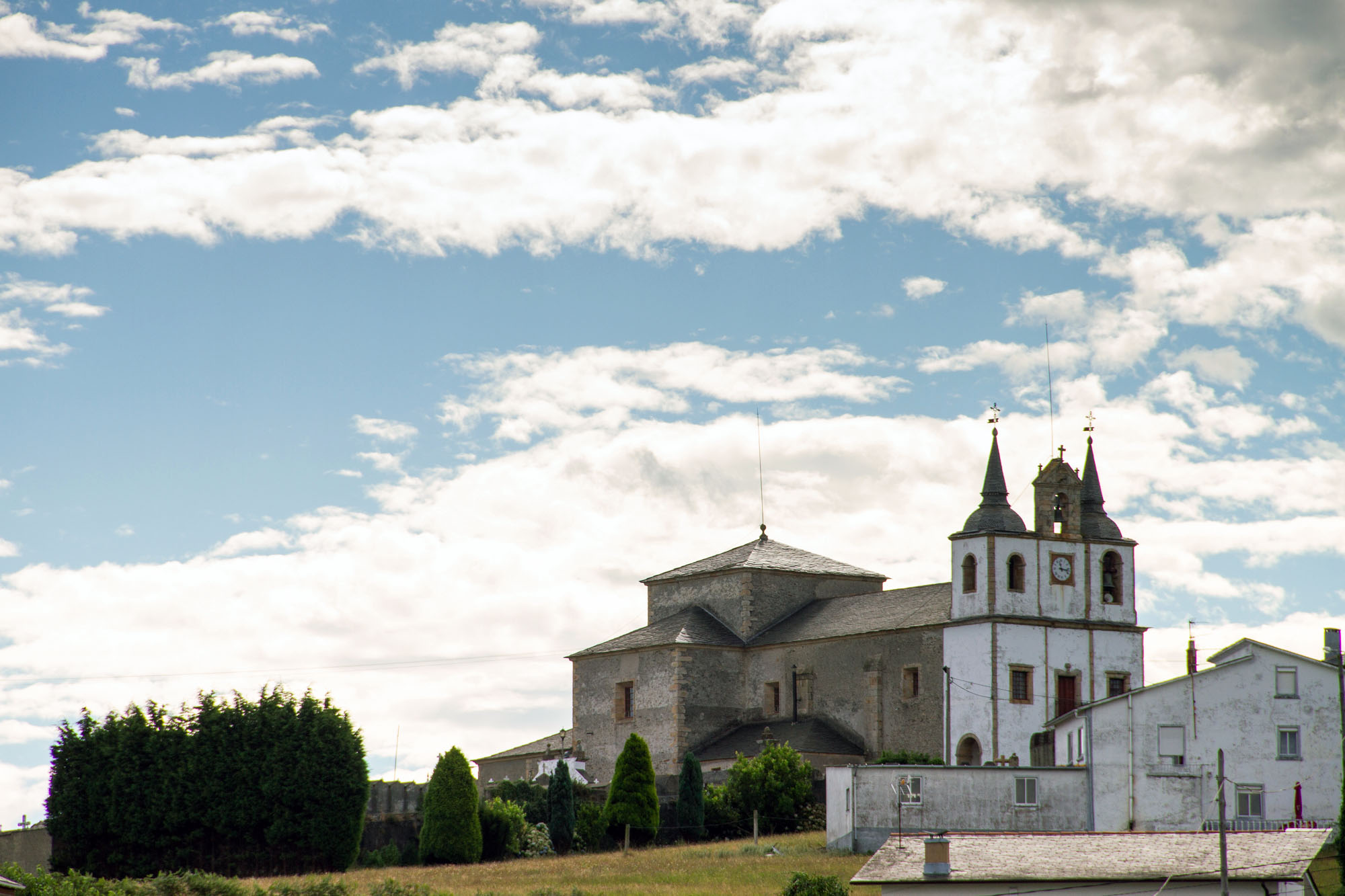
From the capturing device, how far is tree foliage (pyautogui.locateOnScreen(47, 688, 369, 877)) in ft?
152

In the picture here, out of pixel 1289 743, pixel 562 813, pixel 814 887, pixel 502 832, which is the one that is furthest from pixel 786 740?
pixel 814 887

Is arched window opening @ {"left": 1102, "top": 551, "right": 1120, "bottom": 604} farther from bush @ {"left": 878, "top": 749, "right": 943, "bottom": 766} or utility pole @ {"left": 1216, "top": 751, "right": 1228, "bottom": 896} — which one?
utility pole @ {"left": 1216, "top": 751, "right": 1228, "bottom": 896}

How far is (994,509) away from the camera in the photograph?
60.7 meters

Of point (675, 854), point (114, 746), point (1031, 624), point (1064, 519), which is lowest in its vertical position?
point (675, 854)

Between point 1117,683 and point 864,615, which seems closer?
point 1117,683

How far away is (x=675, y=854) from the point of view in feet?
165

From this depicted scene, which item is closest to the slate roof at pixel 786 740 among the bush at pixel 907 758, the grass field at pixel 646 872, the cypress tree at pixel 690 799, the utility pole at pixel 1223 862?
the bush at pixel 907 758

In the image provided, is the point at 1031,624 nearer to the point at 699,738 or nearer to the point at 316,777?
the point at 699,738

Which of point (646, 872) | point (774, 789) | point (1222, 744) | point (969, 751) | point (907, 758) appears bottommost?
point (646, 872)

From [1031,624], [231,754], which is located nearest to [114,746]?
[231,754]

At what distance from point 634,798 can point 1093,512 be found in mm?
19408

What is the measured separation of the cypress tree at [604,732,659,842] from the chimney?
21.5 meters

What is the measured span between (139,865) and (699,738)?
2560 cm

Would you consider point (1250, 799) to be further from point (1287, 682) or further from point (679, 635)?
point (679, 635)
